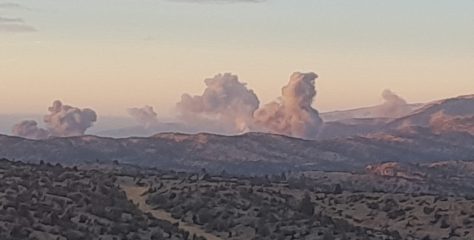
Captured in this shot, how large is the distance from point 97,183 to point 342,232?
21.2 metres

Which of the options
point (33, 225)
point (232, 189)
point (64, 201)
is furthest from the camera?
point (232, 189)

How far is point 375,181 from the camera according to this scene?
18900cm

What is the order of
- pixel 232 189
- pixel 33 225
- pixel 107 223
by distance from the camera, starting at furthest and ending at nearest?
pixel 232 189 → pixel 107 223 → pixel 33 225

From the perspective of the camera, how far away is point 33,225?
46469 millimetres

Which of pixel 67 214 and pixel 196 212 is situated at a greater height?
pixel 67 214

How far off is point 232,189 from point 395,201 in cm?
1545

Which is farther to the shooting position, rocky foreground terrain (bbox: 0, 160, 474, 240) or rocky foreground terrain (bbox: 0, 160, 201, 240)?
rocky foreground terrain (bbox: 0, 160, 474, 240)

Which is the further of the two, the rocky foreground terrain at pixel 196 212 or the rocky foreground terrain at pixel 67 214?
the rocky foreground terrain at pixel 196 212

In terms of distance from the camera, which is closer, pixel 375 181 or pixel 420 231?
pixel 420 231

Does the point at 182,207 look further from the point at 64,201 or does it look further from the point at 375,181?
the point at 375,181

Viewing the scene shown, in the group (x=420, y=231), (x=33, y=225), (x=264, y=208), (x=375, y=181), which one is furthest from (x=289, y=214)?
(x=375, y=181)

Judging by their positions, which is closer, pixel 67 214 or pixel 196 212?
pixel 67 214

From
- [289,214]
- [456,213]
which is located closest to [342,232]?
[289,214]

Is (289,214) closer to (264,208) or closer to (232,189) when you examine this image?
(264,208)
